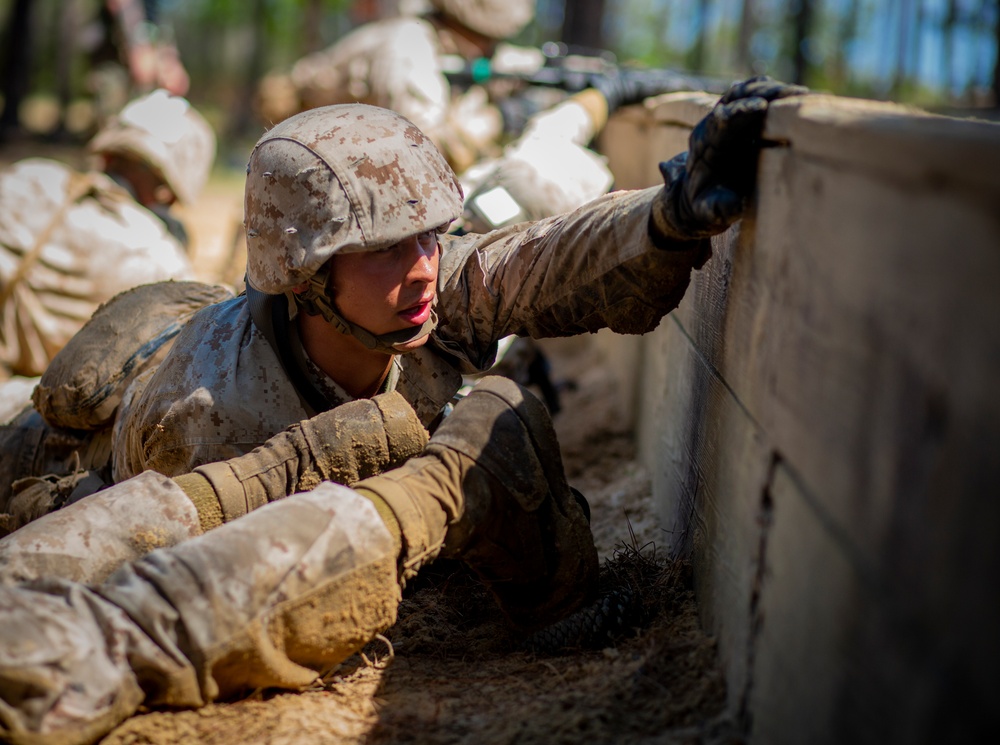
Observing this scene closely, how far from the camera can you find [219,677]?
1.99 meters

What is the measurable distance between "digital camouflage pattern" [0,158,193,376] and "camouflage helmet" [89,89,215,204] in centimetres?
Answer: 37

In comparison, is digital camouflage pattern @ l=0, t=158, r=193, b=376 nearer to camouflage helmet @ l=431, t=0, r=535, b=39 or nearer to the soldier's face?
the soldier's face

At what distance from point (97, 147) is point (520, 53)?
4609mm

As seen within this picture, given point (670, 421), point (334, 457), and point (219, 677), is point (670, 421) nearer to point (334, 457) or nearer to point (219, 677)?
point (334, 457)

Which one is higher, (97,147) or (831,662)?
(97,147)

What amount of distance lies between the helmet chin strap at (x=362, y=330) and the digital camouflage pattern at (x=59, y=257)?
2.95 m

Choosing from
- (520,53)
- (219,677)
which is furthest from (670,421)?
(520,53)

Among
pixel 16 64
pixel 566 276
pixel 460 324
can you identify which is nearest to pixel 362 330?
pixel 460 324

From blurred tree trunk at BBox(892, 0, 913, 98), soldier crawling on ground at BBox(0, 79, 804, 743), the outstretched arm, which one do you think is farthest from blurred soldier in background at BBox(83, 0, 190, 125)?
blurred tree trunk at BBox(892, 0, 913, 98)

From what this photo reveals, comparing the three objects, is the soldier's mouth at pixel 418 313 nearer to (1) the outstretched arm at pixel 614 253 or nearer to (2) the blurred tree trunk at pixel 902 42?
(1) the outstretched arm at pixel 614 253

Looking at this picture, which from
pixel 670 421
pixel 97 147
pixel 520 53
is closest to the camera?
pixel 670 421

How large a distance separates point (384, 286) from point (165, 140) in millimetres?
3822

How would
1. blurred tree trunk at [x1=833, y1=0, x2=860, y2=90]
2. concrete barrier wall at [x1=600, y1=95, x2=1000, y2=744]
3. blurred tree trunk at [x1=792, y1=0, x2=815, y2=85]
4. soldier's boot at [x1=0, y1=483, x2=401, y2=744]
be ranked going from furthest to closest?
1. blurred tree trunk at [x1=833, y1=0, x2=860, y2=90]
2. blurred tree trunk at [x1=792, y1=0, x2=815, y2=85]
3. soldier's boot at [x1=0, y1=483, x2=401, y2=744]
4. concrete barrier wall at [x1=600, y1=95, x2=1000, y2=744]

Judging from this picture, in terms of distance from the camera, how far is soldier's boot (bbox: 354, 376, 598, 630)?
2.18 metres
